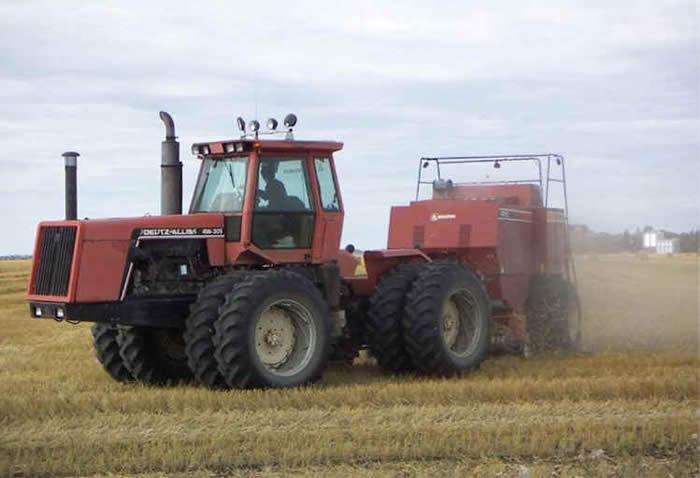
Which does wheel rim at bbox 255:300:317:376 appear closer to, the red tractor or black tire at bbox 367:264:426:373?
the red tractor

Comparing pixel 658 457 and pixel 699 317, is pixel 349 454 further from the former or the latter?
pixel 699 317

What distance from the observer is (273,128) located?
12609mm

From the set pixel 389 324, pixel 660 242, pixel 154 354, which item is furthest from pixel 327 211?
pixel 660 242

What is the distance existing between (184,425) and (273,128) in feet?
13.5

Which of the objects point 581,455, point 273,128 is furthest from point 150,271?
point 581,455

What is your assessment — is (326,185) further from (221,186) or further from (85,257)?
(85,257)

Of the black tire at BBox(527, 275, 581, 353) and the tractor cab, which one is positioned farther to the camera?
the black tire at BBox(527, 275, 581, 353)

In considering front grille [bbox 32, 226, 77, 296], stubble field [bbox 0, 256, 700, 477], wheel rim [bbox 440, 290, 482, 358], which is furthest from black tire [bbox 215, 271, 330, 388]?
wheel rim [bbox 440, 290, 482, 358]

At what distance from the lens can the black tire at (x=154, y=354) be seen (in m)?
12.5

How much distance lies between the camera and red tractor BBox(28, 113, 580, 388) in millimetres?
11375

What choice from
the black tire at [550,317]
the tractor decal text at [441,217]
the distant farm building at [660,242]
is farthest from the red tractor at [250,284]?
the distant farm building at [660,242]

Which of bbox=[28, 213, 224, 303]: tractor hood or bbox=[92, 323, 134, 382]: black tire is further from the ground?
bbox=[28, 213, 224, 303]: tractor hood

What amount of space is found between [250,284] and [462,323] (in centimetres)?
334

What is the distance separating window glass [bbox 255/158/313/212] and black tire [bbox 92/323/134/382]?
2196 mm
